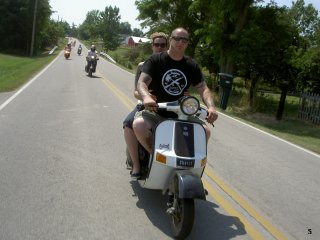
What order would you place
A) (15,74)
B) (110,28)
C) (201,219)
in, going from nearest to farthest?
(201,219), (15,74), (110,28)

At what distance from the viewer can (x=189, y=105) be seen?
472 centimetres

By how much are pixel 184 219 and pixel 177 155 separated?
690mm

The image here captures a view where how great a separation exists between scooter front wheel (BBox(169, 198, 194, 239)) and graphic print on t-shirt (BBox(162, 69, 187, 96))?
4.86ft

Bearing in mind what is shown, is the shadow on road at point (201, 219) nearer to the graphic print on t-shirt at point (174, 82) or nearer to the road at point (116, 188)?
the road at point (116, 188)

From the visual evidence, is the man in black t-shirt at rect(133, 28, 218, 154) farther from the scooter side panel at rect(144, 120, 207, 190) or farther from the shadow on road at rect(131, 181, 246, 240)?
the shadow on road at rect(131, 181, 246, 240)

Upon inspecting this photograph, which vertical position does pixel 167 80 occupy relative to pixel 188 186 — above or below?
above

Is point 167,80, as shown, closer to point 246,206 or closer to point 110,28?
point 246,206

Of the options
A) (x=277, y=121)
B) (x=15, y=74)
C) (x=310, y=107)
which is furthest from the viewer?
(x=15, y=74)

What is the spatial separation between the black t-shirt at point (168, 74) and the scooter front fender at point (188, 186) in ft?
4.05

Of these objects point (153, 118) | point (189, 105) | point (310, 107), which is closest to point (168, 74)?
point (153, 118)

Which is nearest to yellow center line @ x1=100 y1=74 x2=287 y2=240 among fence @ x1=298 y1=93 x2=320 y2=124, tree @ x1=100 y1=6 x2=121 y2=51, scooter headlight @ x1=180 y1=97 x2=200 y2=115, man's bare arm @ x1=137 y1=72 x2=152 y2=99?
scooter headlight @ x1=180 y1=97 x2=200 y2=115

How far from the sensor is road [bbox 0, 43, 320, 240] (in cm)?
458

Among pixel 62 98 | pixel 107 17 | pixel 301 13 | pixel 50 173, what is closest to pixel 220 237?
pixel 50 173

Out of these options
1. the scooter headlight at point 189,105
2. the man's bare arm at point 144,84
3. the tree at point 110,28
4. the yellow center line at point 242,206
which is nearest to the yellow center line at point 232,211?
the yellow center line at point 242,206
